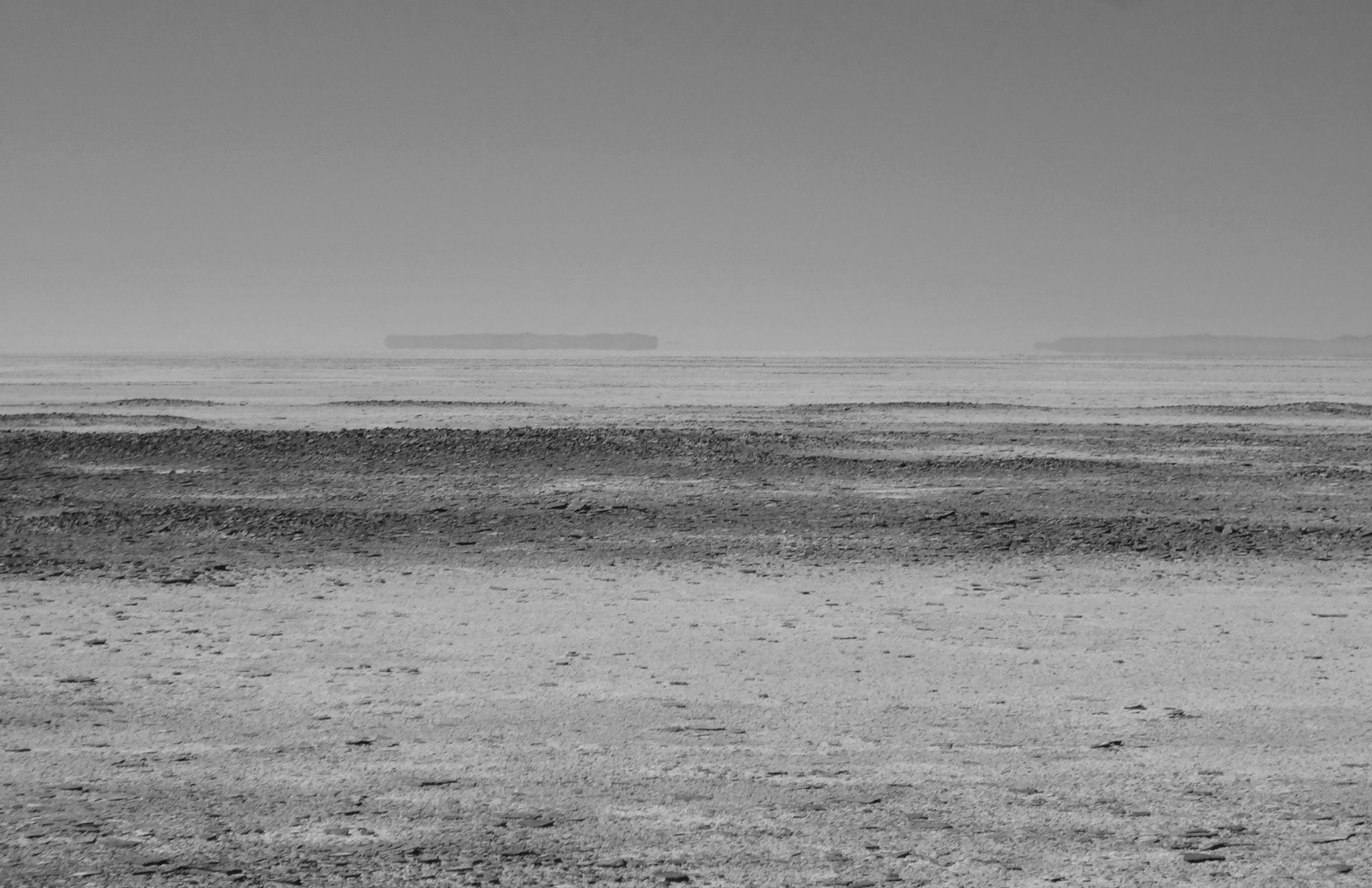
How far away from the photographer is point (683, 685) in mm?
6223

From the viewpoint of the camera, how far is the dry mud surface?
414cm

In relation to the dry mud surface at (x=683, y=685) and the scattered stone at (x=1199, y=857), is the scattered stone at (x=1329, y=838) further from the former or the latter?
the scattered stone at (x=1199, y=857)

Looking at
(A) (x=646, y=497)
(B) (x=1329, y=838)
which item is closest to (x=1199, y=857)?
(B) (x=1329, y=838)

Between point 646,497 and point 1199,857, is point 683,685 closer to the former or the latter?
point 1199,857

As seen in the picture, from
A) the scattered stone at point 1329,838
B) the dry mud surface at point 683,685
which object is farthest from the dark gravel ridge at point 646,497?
the scattered stone at point 1329,838

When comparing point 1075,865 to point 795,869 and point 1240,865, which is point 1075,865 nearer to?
point 1240,865

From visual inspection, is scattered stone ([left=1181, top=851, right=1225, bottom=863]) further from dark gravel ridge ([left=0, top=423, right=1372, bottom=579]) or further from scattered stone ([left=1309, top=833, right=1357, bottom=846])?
dark gravel ridge ([left=0, top=423, right=1372, bottom=579])

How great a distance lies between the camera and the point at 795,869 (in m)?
3.95

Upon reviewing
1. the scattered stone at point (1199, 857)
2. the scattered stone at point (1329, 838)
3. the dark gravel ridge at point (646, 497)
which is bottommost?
the scattered stone at point (1199, 857)

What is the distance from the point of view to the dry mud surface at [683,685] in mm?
4141

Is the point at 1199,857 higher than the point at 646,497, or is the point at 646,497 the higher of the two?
the point at 646,497

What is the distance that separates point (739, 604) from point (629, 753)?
10.5 feet

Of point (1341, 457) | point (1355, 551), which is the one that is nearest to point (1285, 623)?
point (1355, 551)

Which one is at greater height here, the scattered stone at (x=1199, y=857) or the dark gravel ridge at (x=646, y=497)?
the dark gravel ridge at (x=646, y=497)
